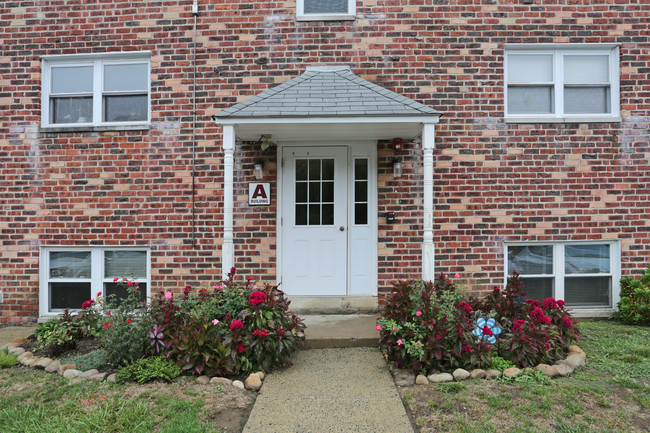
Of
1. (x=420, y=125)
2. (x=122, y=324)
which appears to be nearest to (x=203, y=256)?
(x=122, y=324)

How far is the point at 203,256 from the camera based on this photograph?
5.99m

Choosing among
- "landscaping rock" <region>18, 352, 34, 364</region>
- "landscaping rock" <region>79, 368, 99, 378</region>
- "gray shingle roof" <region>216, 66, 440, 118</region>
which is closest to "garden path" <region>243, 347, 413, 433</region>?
"landscaping rock" <region>79, 368, 99, 378</region>

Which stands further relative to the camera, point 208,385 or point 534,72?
point 534,72

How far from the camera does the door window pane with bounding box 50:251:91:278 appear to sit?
6176 mm

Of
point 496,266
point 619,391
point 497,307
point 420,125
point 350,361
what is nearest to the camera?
point 619,391

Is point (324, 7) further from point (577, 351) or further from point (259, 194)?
point (577, 351)

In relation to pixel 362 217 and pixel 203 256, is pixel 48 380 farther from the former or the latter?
pixel 362 217

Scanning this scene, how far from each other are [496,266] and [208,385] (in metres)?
4.25

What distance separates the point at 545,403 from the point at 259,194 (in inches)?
167

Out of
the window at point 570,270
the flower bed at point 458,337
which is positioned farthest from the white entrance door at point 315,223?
the window at point 570,270

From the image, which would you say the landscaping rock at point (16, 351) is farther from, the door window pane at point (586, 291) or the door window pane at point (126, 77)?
the door window pane at point (586, 291)

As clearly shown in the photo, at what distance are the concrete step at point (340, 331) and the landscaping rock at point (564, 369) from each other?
1.80 metres

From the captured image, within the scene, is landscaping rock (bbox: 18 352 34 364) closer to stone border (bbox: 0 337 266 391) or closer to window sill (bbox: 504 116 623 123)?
stone border (bbox: 0 337 266 391)

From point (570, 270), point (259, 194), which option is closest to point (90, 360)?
point (259, 194)
